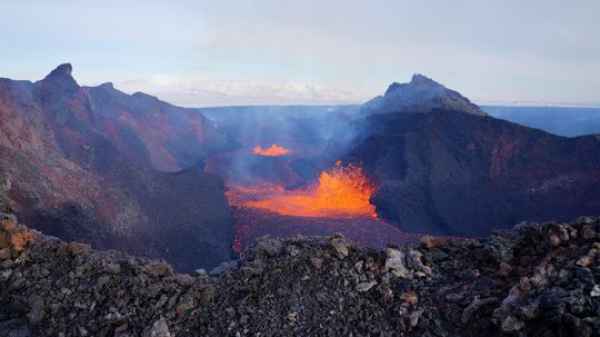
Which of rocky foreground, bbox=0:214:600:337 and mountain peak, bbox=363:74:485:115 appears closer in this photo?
rocky foreground, bbox=0:214:600:337

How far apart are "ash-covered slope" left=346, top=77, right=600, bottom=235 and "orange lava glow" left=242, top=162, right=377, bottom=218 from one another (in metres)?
1.25

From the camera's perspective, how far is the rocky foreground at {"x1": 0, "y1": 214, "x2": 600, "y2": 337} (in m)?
4.25

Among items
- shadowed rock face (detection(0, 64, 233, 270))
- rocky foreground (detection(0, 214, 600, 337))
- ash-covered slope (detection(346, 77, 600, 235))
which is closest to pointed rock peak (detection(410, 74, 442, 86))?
ash-covered slope (detection(346, 77, 600, 235))

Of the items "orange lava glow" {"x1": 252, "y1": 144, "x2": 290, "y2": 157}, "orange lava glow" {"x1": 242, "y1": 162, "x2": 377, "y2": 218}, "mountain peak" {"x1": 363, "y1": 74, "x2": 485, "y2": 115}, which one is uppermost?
"mountain peak" {"x1": 363, "y1": 74, "x2": 485, "y2": 115}

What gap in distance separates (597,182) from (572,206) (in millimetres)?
2284

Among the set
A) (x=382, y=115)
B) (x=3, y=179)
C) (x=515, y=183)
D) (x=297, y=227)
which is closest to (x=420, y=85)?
(x=382, y=115)

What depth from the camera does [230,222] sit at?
25375mm

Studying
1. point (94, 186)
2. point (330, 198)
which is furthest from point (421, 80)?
point (94, 186)

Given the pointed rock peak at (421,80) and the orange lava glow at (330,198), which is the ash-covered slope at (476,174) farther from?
the pointed rock peak at (421,80)

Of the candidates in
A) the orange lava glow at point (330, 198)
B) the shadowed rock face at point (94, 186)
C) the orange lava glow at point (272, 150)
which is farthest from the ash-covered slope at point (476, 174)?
the orange lava glow at point (272, 150)

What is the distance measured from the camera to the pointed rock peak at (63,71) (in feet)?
103

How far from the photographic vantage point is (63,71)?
3166cm

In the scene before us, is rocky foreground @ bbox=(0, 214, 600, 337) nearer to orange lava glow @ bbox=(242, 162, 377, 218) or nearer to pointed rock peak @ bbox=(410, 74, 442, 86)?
orange lava glow @ bbox=(242, 162, 377, 218)

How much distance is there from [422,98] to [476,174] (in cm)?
1930
